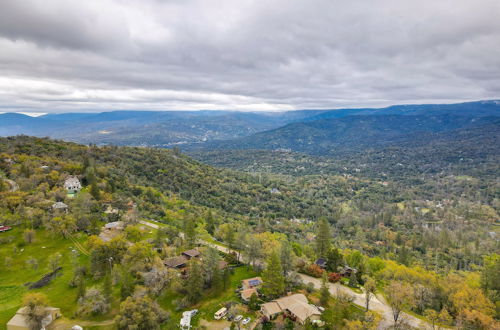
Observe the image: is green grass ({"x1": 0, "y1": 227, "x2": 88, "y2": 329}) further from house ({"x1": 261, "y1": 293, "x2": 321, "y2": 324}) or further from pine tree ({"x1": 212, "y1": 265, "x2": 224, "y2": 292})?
house ({"x1": 261, "y1": 293, "x2": 321, "y2": 324})

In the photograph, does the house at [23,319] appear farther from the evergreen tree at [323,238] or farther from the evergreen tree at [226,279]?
the evergreen tree at [323,238]

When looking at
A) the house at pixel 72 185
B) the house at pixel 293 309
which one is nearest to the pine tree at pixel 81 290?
the house at pixel 293 309

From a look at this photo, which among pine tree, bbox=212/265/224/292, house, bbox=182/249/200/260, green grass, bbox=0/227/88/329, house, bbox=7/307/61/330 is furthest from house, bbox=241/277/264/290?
house, bbox=7/307/61/330

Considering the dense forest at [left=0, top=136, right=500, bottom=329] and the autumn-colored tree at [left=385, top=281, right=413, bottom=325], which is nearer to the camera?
the autumn-colored tree at [left=385, top=281, right=413, bottom=325]

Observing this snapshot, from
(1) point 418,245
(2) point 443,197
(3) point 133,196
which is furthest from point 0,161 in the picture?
(2) point 443,197

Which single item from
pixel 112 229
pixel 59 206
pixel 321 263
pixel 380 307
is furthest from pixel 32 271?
pixel 380 307

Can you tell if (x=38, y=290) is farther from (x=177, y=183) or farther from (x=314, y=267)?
(x=177, y=183)
